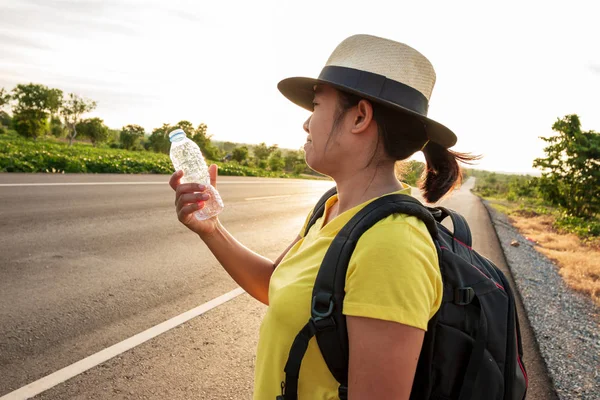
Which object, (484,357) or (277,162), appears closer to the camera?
(484,357)

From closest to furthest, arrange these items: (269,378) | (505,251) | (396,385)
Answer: (396,385)
(269,378)
(505,251)

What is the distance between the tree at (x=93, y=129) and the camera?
75938 mm

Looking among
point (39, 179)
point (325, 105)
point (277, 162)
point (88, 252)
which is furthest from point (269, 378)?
point (277, 162)

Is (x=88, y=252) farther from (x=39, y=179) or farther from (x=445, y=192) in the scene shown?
(x=39, y=179)

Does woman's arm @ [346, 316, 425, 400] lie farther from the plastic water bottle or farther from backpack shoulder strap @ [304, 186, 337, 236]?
the plastic water bottle

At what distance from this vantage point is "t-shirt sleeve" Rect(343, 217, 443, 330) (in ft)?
3.26

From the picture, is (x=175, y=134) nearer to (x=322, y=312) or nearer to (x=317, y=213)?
(x=317, y=213)

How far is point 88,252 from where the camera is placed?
5.52m

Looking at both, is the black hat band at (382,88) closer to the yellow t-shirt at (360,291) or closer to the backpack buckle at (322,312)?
the yellow t-shirt at (360,291)

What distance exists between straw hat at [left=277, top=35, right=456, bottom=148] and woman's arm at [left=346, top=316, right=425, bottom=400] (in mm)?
673

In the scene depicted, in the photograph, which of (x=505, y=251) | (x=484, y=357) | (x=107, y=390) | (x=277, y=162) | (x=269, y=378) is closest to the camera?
(x=484, y=357)

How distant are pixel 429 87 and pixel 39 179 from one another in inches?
478

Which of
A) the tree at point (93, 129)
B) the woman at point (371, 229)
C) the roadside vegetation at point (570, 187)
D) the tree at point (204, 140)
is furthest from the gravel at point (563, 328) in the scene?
the tree at point (93, 129)

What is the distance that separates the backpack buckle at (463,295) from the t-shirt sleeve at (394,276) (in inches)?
3.6
